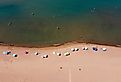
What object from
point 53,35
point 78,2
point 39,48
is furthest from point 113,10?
point 39,48

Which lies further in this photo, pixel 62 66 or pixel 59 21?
pixel 59 21

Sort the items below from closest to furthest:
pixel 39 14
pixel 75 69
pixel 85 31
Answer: pixel 75 69 < pixel 85 31 < pixel 39 14

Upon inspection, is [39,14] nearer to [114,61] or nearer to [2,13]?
[2,13]

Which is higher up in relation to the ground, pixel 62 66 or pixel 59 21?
pixel 59 21

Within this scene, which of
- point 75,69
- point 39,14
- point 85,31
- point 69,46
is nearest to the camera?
point 75,69

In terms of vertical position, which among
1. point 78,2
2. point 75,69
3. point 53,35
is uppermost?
point 78,2
